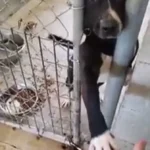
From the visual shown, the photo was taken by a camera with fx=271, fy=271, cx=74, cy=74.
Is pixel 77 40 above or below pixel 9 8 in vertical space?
above

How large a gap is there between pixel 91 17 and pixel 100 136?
1.09 feet

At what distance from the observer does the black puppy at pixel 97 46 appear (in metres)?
0.60

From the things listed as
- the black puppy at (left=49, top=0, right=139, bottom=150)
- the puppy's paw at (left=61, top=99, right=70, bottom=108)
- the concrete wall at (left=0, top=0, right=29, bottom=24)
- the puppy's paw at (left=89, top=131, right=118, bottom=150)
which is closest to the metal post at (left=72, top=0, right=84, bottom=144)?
the black puppy at (left=49, top=0, right=139, bottom=150)

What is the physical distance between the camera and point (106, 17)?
1.99ft

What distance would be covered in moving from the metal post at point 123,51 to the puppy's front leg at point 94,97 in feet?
0.16

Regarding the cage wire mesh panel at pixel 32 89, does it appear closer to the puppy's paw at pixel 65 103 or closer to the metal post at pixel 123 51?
the puppy's paw at pixel 65 103

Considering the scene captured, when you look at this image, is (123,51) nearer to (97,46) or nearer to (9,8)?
(97,46)

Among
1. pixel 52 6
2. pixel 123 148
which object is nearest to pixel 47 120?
pixel 123 148

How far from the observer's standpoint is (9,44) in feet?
4.63

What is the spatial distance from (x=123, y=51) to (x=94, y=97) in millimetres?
184

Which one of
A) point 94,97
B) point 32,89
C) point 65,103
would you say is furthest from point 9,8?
point 94,97

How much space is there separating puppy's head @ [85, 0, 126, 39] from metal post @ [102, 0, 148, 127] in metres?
0.02

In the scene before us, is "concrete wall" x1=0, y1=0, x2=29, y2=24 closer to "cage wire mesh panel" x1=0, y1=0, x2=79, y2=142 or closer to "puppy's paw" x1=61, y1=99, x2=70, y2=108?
"cage wire mesh panel" x1=0, y1=0, x2=79, y2=142

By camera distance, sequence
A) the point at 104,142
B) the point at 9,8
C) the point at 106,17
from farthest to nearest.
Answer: the point at 9,8, the point at 104,142, the point at 106,17
